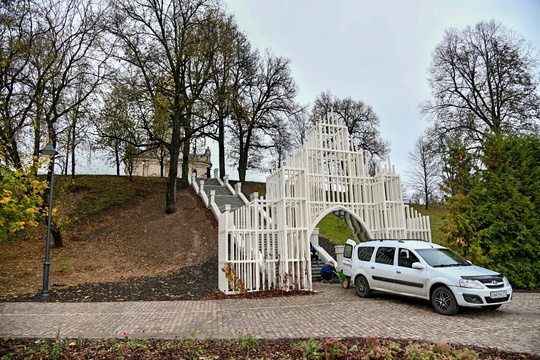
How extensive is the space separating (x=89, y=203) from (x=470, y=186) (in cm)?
2196

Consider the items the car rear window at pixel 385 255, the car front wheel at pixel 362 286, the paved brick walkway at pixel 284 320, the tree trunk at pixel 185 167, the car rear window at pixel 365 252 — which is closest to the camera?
the paved brick walkway at pixel 284 320

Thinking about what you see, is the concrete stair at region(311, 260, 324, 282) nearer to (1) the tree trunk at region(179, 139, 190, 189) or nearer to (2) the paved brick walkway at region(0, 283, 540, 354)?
(2) the paved brick walkway at region(0, 283, 540, 354)

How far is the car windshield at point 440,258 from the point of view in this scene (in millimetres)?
9266

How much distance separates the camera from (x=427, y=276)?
899 cm

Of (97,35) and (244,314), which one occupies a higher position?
(97,35)

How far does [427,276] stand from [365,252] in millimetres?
2621

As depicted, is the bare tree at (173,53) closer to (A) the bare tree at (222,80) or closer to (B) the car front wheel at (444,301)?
(A) the bare tree at (222,80)

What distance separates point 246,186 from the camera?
33500mm

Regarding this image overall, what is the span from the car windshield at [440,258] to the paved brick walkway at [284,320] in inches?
45.9

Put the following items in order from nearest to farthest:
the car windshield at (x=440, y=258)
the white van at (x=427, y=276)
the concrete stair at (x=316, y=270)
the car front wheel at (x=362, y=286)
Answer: the white van at (x=427, y=276) < the car windshield at (x=440, y=258) < the car front wheel at (x=362, y=286) < the concrete stair at (x=316, y=270)

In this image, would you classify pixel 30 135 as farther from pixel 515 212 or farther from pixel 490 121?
pixel 490 121

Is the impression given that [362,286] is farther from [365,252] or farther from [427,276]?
[427,276]

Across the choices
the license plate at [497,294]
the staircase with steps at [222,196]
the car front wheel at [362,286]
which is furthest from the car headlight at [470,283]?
the staircase with steps at [222,196]

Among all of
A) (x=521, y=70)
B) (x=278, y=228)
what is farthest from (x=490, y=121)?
(x=278, y=228)
